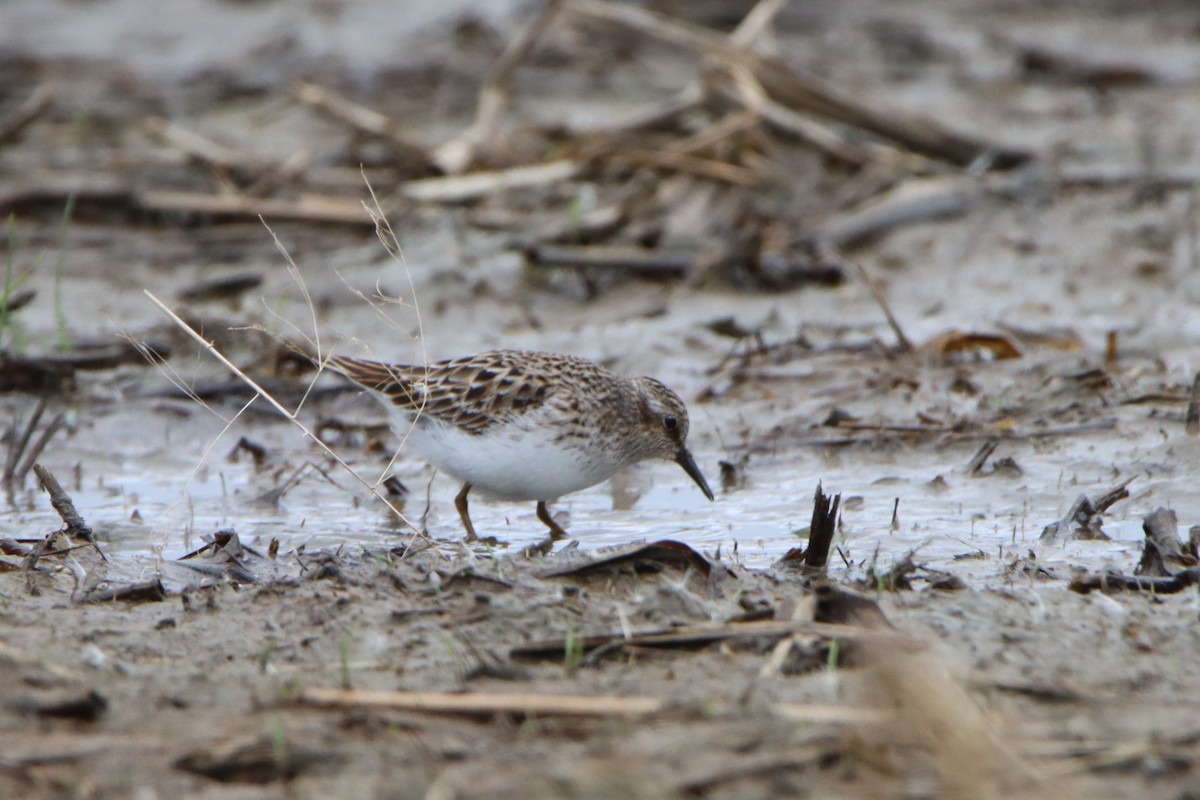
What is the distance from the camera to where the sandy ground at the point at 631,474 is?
3.34 meters

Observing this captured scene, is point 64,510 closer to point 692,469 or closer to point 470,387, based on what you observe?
point 470,387

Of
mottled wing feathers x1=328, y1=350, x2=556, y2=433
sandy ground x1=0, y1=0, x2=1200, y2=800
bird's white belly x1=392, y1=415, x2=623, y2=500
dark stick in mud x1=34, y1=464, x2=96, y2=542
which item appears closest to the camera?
sandy ground x1=0, y1=0, x2=1200, y2=800

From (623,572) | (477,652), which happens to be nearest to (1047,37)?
(623,572)

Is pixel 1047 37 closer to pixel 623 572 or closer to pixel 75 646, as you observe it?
pixel 623 572

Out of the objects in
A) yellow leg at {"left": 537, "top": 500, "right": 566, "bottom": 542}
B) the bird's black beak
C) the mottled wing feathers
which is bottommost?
yellow leg at {"left": 537, "top": 500, "right": 566, "bottom": 542}

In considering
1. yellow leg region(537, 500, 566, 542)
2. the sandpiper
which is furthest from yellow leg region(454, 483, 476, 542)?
yellow leg region(537, 500, 566, 542)

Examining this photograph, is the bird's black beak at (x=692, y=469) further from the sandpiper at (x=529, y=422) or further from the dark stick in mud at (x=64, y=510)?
the dark stick in mud at (x=64, y=510)

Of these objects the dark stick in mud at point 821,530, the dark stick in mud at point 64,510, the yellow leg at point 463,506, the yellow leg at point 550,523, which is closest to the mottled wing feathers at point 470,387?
the yellow leg at point 463,506

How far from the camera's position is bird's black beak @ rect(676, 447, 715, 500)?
625 centimetres

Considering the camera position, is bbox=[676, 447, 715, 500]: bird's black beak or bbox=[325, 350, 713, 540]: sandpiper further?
bbox=[676, 447, 715, 500]: bird's black beak

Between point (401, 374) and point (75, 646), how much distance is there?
234 centimetres

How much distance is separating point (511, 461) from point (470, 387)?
15.5 inches

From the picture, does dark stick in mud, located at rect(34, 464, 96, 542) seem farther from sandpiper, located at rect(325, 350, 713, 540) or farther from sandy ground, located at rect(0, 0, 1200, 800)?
sandpiper, located at rect(325, 350, 713, 540)

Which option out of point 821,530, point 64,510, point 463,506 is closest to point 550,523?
point 463,506
